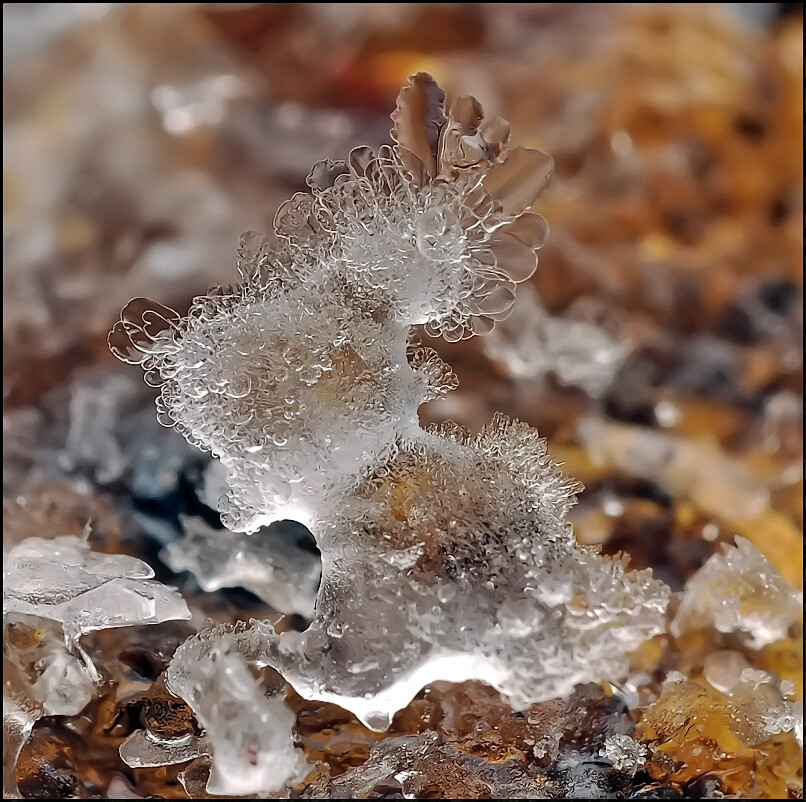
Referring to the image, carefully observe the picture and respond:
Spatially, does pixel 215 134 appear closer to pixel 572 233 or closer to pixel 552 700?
pixel 572 233

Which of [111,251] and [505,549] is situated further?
[111,251]

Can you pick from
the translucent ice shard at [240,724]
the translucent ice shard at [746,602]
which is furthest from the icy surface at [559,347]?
the translucent ice shard at [240,724]

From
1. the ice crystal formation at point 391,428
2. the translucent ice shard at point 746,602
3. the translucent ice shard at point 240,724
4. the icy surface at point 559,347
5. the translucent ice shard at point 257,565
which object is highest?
the ice crystal formation at point 391,428

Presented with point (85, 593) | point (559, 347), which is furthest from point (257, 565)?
point (559, 347)

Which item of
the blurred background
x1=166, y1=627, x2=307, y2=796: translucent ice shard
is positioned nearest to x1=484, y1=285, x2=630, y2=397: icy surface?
the blurred background

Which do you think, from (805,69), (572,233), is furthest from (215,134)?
(805,69)

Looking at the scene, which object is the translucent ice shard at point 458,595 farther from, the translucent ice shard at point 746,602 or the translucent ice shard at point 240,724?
the translucent ice shard at point 746,602

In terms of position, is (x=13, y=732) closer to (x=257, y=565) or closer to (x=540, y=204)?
(x=257, y=565)
